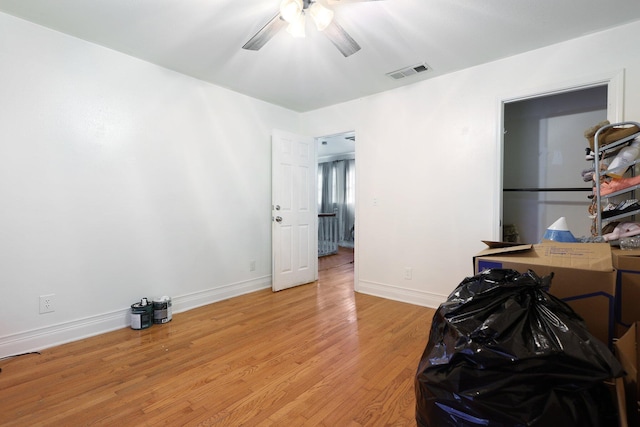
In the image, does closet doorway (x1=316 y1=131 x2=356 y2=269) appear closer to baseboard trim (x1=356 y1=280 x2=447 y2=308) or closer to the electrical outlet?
baseboard trim (x1=356 y1=280 x2=447 y2=308)

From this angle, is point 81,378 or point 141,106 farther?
point 141,106

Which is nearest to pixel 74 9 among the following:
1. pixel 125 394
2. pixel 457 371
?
pixel 125 394

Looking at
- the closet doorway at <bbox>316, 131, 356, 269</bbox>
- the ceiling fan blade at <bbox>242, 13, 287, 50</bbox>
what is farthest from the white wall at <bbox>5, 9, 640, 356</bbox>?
the closet doorway at <bbox>316, 131, 356, 269</bbox>

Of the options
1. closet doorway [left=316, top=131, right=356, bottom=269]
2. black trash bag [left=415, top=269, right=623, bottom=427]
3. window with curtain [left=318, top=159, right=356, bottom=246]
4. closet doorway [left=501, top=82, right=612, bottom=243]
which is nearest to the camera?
black trash bag [left=415, top=269, right=623, bottom=427]

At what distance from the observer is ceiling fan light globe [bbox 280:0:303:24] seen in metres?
1.69

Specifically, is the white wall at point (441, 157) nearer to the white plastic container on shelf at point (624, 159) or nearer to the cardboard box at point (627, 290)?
the white plastic container on shelf at point (624, 159)

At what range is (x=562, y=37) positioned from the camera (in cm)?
233

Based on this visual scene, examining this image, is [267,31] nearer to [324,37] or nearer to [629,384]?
[324,37]

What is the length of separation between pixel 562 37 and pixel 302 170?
2868mm

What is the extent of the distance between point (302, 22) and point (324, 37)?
1.60 feet

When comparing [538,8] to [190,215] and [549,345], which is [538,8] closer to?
[549,345]

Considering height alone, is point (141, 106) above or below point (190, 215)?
above

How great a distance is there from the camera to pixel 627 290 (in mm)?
1294

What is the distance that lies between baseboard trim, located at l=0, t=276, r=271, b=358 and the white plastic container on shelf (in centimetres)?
353
